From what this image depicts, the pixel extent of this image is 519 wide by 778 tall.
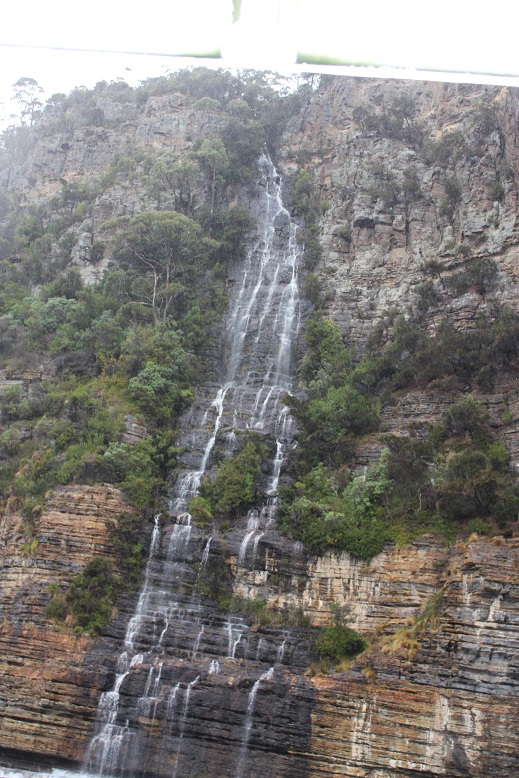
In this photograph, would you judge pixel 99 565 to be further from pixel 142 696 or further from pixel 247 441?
pixel 247 441

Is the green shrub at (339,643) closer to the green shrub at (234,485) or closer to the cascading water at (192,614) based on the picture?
the cascading water at (192,614)

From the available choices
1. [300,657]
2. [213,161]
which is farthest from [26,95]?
[300,657]

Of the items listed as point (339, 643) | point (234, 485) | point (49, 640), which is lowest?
point (49, 640)

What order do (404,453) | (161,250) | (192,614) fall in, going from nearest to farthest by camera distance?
(192,614) → (404,453) → (161,250)

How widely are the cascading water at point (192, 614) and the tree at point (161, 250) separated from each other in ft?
11.8

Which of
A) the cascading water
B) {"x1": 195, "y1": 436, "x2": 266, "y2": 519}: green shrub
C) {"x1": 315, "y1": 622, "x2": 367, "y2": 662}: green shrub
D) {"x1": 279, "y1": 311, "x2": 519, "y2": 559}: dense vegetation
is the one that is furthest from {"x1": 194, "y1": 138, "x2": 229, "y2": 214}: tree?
{"x1": 315, "y1": 622, "x2": 367, "y2": 662}: green shrub

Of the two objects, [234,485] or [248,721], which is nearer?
[248,721]

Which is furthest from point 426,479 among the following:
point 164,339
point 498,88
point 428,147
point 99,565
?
point 498,88

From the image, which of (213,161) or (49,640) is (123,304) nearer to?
(213,161)

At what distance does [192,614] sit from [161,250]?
19.7 metres

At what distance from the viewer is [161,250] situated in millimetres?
35438

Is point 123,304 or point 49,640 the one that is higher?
point 123,304

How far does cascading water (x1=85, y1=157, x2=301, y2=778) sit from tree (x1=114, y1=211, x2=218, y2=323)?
3607 mm

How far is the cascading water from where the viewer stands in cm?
1888
